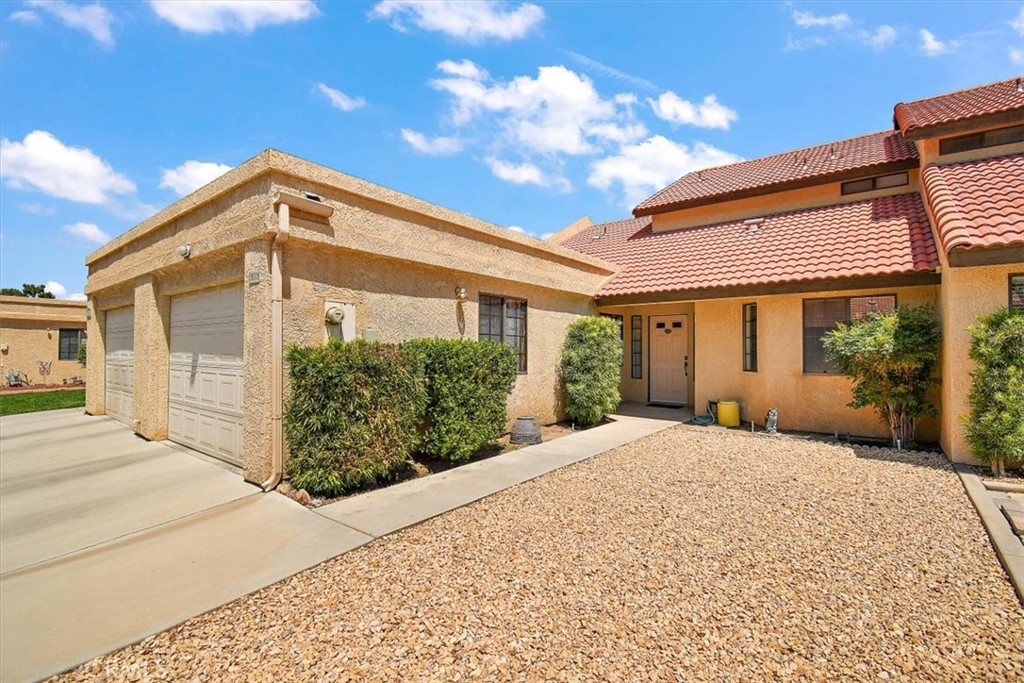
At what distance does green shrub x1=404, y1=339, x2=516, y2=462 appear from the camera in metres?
7.21

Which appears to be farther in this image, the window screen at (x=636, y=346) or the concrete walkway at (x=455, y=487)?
the window screen at (x=636, y=346)

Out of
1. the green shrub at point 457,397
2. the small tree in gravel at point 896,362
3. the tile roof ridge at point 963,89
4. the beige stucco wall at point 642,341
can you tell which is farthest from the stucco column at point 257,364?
the tile roof ridge at point 963,89

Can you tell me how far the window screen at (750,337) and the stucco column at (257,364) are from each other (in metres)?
10.6

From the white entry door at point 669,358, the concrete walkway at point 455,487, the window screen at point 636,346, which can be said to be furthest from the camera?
the window screen at point 636,346

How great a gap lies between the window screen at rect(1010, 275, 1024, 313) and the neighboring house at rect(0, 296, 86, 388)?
33798 mm

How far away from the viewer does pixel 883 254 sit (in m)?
9.45

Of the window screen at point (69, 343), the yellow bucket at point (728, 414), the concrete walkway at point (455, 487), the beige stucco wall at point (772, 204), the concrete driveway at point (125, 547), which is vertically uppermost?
the beige stucco wall at point (772, 204)

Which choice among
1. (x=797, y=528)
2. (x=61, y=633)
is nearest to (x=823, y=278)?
(x=797, y=528)

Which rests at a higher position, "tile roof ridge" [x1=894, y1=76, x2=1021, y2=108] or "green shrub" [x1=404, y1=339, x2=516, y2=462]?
"tile roof ridge" [x1=894, y1=76, x2=1021, y2=108]

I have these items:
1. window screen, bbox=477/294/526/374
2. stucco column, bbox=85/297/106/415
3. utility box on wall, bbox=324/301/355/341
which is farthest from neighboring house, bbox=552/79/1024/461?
stucco column, bbox=85/297/106/415

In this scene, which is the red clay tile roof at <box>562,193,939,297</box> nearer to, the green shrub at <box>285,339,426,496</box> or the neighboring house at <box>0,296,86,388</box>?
the green shrub at <box>285,339,426,496</box>

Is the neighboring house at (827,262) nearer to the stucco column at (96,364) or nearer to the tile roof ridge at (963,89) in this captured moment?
the tile roof ridge at (963,89)

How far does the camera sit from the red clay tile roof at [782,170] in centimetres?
1221

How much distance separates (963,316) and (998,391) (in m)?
1.43
